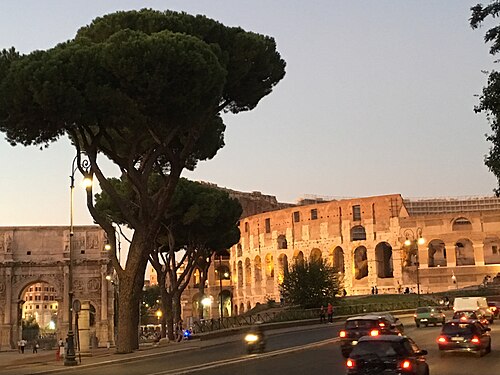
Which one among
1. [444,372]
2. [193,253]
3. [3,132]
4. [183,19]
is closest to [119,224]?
[193,253]

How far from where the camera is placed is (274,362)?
21.4 m

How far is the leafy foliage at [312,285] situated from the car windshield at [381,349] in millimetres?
38173

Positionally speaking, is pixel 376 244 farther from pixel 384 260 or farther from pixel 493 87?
pixel 493 87

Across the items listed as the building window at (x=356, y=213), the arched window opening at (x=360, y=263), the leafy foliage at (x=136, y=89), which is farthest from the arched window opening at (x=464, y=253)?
the leafy foliage at (x=136, y=89)

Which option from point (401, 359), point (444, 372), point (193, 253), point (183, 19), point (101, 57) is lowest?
point (444, 372)

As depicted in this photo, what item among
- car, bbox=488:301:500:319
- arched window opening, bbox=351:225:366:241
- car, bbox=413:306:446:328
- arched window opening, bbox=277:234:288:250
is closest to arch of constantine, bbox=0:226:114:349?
car, bbox=413:306:446:328

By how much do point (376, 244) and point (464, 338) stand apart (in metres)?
64.3

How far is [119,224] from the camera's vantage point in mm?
41188

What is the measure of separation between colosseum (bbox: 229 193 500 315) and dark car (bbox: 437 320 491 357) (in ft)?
171

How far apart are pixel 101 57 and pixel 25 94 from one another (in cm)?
299

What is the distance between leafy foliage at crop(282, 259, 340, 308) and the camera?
166ft

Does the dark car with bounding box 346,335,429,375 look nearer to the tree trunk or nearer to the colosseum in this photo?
the tree trunk

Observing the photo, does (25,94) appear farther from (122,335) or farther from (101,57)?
(122,335)

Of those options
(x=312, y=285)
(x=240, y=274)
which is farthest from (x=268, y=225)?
(x=312, y=285)
